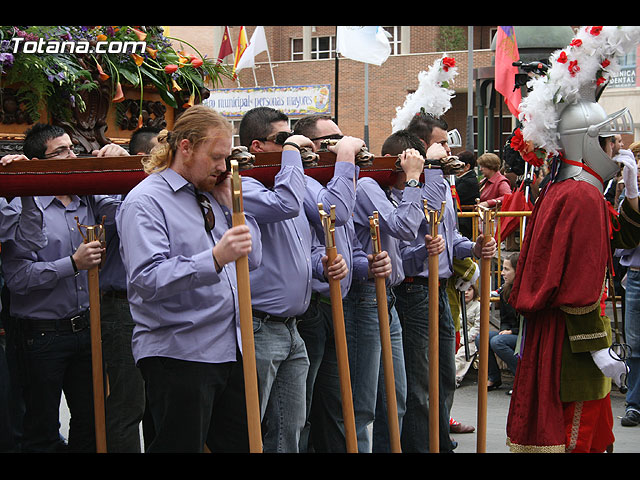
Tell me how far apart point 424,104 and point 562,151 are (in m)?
2.12

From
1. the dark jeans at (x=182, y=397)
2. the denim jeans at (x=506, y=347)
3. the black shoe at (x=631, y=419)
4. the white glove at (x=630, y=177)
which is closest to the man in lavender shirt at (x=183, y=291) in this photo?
the dark jeans at (x=182, y=397)

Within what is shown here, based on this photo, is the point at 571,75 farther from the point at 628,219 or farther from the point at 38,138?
the point at 38,138

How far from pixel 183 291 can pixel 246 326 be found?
302 millimetres

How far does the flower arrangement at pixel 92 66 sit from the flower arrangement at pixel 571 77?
2168 millimetres

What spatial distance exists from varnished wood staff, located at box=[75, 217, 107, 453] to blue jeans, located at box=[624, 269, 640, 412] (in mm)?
4414

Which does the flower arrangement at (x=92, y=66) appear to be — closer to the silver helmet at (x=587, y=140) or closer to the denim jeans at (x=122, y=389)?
the denim jeans at (x=122, y=389)

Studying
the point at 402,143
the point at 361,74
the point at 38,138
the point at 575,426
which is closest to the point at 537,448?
the point at 575,426

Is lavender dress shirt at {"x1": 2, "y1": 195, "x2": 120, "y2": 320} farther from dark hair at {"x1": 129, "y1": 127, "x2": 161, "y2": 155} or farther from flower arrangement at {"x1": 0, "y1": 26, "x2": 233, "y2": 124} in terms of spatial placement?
flower arrangement at {"x1": 0, "y1": 26, "x2": 233, "y2": 124}

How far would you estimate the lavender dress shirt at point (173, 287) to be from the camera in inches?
132

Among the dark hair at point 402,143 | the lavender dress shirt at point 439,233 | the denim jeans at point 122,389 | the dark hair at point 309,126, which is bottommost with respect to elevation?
the denim jeans at point 122,389

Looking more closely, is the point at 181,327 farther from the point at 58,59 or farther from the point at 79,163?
the point at 58,59

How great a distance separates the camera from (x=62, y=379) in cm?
480

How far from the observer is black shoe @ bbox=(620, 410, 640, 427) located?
6.89 meters
